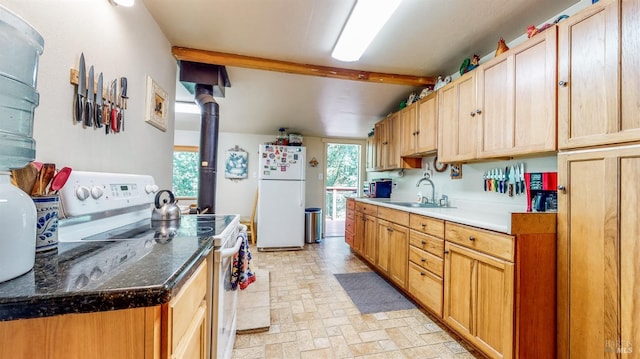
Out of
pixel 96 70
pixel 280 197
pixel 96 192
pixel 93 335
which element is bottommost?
pixel 93 335

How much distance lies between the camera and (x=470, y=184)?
2.40 m

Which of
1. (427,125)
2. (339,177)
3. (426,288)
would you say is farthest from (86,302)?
(339,177)

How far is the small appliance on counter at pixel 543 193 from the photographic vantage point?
157 cm

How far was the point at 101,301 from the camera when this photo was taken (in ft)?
1.66

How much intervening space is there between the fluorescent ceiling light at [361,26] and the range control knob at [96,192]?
1.77 meters

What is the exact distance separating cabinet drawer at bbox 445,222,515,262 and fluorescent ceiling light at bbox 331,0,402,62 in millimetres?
1514

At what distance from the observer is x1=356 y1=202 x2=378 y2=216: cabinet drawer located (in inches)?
124

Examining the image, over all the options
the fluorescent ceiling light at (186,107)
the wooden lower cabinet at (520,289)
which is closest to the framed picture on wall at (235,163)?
the fluorescent ceiling light at (186,107)

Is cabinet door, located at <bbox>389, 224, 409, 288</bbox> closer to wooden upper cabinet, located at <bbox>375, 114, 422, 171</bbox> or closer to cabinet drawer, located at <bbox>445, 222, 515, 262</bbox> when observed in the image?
cabinet drawer, located at <bbox>445, 222, 515, 262</bbox>

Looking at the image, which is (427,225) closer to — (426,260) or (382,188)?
(426,260)

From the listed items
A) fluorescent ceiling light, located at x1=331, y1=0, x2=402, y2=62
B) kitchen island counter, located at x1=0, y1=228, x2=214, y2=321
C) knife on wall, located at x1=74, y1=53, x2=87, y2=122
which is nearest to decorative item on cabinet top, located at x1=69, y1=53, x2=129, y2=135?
knife on wall, located at x1=74, y1=53, x2=87, y2=122

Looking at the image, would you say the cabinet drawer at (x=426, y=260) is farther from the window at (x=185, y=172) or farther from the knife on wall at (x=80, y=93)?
the window at (x=185, y=172)

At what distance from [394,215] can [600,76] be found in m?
1.78

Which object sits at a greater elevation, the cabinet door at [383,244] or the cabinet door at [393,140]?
the cabinet door at [393,140]
